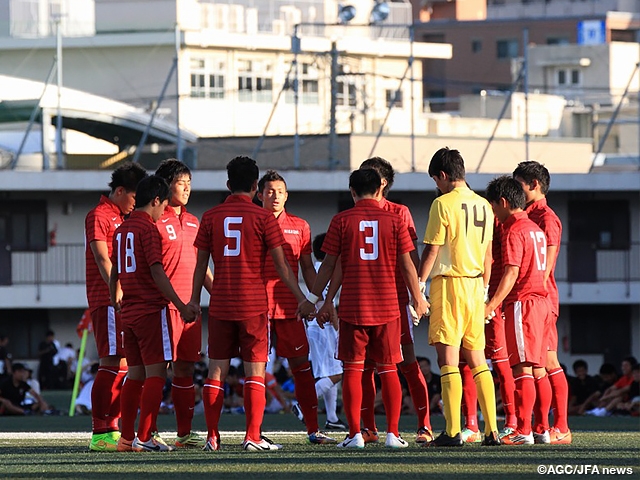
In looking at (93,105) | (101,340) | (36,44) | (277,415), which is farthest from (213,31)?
(101,340)

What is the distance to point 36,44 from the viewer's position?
145ft

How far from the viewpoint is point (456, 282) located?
391 inches

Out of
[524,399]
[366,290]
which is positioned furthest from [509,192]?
[524,399]

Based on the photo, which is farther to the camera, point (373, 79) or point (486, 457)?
point (373, 79)

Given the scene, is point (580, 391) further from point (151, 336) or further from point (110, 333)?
point (151, 336)

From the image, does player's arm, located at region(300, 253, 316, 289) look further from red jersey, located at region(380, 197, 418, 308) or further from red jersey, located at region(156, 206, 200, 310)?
red jersey, located at region(156, 206, 200, 310)

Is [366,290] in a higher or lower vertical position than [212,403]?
higher

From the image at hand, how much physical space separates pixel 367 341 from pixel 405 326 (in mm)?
654

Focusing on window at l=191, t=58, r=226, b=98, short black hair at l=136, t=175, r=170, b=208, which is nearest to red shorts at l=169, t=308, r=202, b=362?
short black hair at l=136, t=175, r=170, b=208

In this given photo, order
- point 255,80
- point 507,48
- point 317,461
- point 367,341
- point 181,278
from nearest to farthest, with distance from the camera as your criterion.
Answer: point 317,461, point 367,341, point 181,278, point 255,80, point 507,48

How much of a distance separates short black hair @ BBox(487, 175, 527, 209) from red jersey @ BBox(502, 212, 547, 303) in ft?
0.29

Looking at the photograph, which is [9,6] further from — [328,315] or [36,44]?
[328,315]

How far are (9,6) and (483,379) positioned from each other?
38.4 m

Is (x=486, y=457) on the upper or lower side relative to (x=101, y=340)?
lower
